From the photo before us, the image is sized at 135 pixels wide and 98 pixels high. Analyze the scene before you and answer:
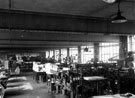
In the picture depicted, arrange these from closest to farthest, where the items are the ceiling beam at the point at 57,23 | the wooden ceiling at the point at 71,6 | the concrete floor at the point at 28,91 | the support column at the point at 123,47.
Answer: the wooden ceiling at the point at 71,6, the ceiling beam at the point at 57,23, the concrete floor at the point at 28,91, the support column at the point at 123,47

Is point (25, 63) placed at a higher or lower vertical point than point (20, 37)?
lower

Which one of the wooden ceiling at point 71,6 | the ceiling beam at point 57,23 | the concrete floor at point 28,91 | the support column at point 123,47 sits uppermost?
the wooden ceiling at point 71,6

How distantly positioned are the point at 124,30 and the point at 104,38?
411 cm

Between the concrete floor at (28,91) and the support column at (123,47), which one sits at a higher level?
the support column at (123,47)

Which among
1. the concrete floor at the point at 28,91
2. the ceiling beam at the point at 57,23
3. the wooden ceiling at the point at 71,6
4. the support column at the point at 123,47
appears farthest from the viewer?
the support column at the point at 123,47

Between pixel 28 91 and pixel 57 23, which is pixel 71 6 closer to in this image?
pixel 57 23

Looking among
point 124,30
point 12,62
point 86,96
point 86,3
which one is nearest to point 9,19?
point 86,3

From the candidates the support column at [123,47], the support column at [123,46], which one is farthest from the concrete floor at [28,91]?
the support column at [123,46]

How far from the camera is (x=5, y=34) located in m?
7.83

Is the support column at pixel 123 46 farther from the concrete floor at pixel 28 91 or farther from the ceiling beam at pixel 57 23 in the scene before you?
the concrete floor at pixel 28 91

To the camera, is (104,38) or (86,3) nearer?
(86,3)

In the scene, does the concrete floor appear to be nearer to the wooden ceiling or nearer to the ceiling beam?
the ceiling beam

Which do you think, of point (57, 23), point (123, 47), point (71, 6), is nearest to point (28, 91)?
point (57, 23)

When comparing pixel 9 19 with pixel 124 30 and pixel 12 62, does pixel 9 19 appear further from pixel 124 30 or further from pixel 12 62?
pixel 12 62
